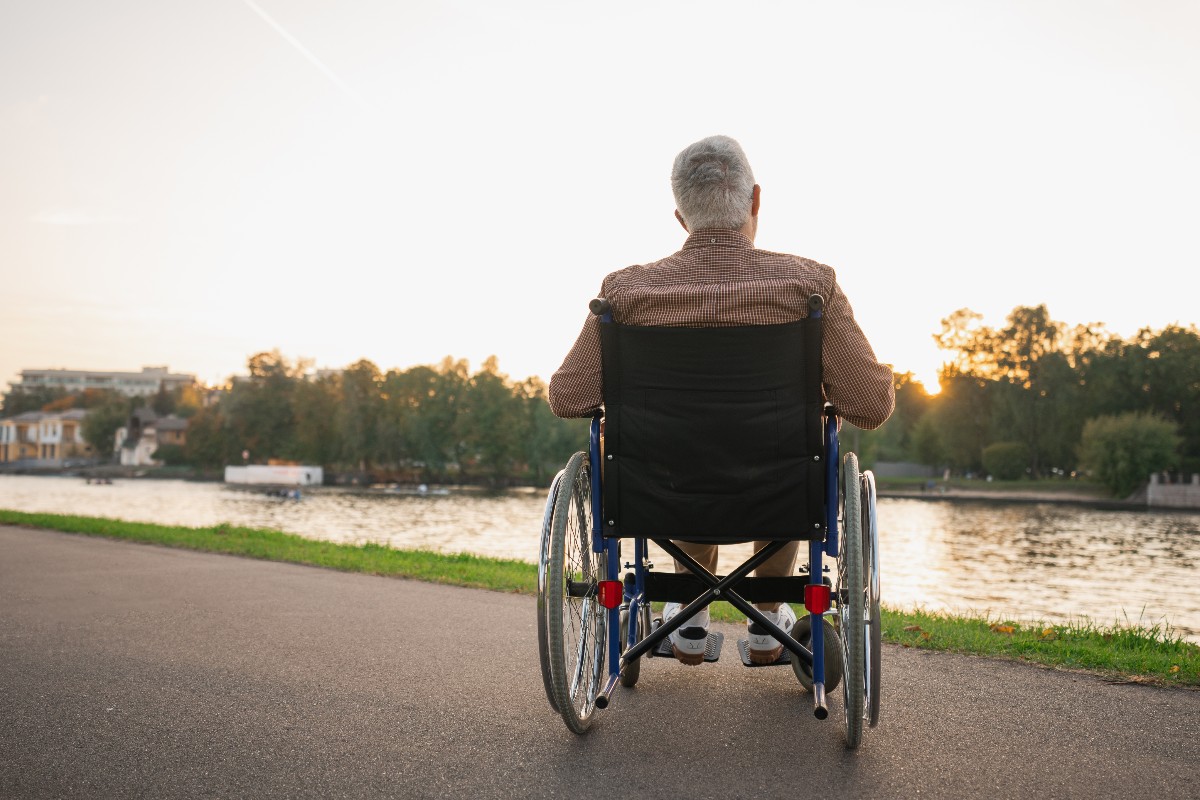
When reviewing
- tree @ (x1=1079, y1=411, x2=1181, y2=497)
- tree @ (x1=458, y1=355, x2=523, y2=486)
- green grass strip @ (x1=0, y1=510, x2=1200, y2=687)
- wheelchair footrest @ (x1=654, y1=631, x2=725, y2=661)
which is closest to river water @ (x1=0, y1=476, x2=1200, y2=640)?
→ green grass strip @ (x1=0, y1=510, x2=1200, y2=687)

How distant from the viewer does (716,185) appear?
290cm

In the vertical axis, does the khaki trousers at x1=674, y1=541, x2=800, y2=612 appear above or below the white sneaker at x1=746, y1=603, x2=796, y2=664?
above

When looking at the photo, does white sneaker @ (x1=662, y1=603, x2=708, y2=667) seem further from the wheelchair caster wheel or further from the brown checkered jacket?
the brown checkered jacket

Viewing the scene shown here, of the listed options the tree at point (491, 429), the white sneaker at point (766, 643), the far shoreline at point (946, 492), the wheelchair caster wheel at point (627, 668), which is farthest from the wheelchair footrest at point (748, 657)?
the tree at point (491, 429)

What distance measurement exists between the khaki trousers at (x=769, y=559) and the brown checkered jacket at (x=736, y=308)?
1.69 feet

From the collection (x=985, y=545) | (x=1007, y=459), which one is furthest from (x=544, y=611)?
(x=1007, y=459)

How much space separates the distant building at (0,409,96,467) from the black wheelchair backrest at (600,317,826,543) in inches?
5996

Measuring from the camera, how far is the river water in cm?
1516

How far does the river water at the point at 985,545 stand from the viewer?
15.2 metres

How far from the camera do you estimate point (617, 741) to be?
2.68 meters

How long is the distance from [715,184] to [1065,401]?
69843 millimetres

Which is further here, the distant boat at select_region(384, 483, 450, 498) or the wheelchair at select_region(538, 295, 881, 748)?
the distant boat at select_region(384, 483, 450, 498)

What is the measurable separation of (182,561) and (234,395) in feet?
318

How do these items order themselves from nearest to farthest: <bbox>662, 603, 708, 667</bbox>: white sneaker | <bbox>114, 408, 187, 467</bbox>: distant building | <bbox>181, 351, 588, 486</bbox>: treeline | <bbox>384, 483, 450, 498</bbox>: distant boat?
<bbox>662, 603, 708, 667</bbox>: white sneaker → <bbox>384, 483, 450, 498</bbox>: distant boat → <bbox>181, 351, 588, 486</bbox>: treeline → <bbox>114, 408, 187, 467</bbox>: distant building
